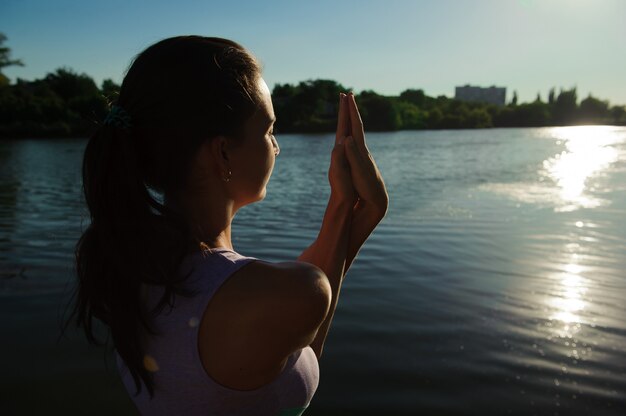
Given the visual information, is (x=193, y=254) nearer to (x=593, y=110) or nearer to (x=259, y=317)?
(x=259, y=317)

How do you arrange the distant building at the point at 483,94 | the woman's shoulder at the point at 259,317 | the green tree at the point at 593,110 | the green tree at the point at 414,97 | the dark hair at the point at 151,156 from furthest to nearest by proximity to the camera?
the distant building at the point at 483,94 < the green tree at the point at 414,97 < the green tree at the point at 593,110 < the dark hair at the point at 151,156 < the woman's shoulder at the point at 259,317

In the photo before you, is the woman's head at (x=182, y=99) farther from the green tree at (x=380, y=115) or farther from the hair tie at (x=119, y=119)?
the green tree at (x=380, y=115)

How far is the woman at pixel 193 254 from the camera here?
0.95 metres

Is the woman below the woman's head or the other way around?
below

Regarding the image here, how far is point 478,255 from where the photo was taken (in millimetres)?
6164

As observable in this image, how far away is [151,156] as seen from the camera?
43.6 inches

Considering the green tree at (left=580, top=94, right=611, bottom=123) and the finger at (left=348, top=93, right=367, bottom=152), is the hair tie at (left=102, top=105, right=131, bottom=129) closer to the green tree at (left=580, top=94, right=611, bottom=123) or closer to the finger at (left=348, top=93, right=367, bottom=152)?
the finger at (left=348, top=93, right=367, bottom=152)

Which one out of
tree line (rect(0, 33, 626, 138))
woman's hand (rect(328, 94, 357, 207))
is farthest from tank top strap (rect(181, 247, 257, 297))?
tree line (rect(0, 33, 626, 138))

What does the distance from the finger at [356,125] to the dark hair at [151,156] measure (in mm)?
318

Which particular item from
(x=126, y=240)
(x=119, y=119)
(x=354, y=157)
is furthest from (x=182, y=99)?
(x=354, y=157)

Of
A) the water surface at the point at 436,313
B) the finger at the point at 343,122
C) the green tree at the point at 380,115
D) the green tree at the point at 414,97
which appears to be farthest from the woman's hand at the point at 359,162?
the green tree at the point at 414,97

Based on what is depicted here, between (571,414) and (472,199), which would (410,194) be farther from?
(571,414)

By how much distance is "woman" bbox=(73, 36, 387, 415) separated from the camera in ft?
3.12

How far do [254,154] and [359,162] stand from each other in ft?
0.96
